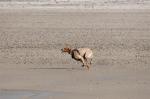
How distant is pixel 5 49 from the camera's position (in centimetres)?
2123

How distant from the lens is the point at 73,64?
56.7 ft

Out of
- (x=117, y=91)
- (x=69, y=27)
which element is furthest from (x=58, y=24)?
(x=117, y=91)

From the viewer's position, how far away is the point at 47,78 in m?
14.8

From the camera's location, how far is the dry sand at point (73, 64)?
12.9 m

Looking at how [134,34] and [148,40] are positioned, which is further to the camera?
[134,34]

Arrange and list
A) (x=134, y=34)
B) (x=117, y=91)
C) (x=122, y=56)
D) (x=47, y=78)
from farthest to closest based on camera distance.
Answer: (x=134, y=34) < (x=122, y=56) < (x=47, y=78) < (x=117, y=91)

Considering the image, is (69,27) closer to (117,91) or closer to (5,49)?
(5,49)

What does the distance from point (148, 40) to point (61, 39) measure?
375 cm

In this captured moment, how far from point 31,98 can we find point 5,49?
945 centimetres

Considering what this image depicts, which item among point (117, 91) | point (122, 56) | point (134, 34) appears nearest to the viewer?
point (117, 91)

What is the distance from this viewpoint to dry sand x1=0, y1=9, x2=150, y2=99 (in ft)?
42.3

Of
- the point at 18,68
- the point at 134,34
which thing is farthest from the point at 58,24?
the point at 18,68

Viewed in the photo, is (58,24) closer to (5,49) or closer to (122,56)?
(5,49)

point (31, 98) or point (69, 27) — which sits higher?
point (69, 27)
